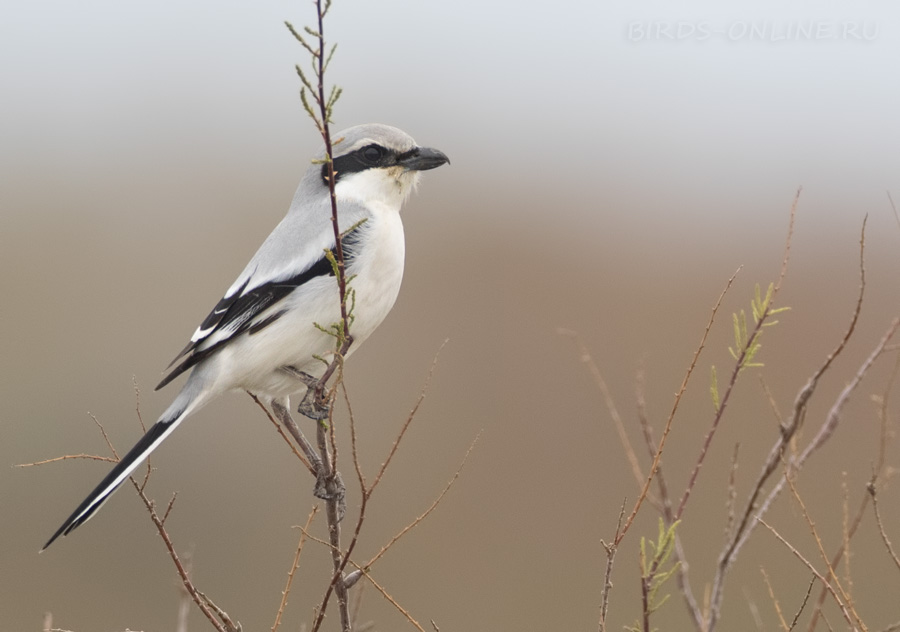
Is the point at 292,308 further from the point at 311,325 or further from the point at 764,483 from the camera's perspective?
the point at 764,483

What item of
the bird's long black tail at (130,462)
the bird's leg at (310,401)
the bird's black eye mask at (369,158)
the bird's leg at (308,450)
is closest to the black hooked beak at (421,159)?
the bird's black eye mask at (369,158)

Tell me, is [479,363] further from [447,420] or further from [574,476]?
[574,476]

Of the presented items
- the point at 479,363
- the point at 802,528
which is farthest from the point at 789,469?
the point at 479,363

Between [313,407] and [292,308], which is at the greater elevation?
[292,308]

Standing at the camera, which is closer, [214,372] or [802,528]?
[214,372]

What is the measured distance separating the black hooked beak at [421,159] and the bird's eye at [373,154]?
0.07m

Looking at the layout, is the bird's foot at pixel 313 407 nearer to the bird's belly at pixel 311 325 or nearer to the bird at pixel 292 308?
the bird at pixel 292 308

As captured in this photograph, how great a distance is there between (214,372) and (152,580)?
172 inches

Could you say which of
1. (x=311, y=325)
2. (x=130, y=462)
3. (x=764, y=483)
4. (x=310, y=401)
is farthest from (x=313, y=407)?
(x=764, y=483)

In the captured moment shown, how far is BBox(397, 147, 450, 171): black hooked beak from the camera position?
328 cm

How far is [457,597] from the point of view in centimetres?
697

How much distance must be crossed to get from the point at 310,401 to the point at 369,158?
92cm

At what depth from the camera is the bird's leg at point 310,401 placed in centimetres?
269

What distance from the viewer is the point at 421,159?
330 cm
